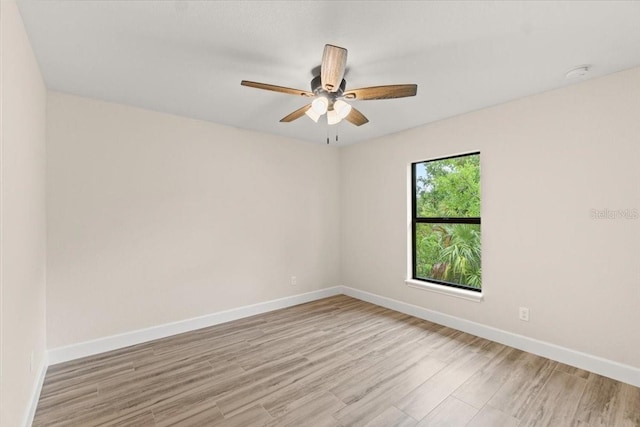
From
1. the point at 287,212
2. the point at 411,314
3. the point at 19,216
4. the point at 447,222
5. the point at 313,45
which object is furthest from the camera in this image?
the point at 287,212

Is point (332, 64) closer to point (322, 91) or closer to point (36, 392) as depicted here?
point (322, 91)

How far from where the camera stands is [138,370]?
8.01 ft

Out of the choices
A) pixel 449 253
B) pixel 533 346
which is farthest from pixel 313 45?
pixel 533 346

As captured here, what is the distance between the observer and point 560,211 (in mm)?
2539

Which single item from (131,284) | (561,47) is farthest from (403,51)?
(131,284)

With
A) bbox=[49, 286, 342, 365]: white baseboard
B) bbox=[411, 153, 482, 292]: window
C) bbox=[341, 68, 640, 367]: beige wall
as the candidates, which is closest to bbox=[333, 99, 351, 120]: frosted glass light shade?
bbox=[341, 68, 640, 367]: beige wall

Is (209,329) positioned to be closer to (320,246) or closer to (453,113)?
(320,246)

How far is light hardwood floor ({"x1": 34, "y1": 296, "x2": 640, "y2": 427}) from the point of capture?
187cm

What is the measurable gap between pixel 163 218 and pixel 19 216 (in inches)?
59.1

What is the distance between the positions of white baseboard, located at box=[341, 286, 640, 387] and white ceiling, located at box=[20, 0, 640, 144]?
2290 millimetres

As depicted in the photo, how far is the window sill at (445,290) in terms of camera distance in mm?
3111

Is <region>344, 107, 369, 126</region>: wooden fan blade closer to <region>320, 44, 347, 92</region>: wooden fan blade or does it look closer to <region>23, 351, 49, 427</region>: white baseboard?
<region>320, 44, 347, 92</region>: wooden fan blade

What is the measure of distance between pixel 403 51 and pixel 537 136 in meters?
1.65

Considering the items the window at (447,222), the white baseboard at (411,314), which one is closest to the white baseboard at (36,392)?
the white baseboard at (411,314)
